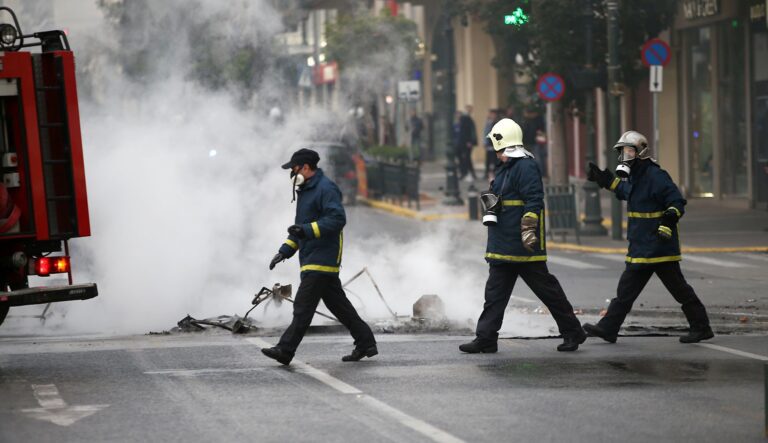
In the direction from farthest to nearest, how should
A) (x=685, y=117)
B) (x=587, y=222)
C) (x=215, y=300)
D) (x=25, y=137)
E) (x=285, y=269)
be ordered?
1. (x=685, y=117)
2. (x=587, y=222)
3. (x=285, y=269)
4. (x=215, y=300)
5. (x=25, y=137)

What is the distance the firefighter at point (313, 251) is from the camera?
1073cm

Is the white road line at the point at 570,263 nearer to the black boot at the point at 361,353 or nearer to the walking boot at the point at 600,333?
the walking boot at the point at 600,333

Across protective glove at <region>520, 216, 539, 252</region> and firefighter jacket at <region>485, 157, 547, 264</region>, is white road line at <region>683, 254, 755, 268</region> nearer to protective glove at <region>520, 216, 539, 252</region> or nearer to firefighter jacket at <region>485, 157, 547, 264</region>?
firefighter jacket at <region>485, 157, 547, 264</region>

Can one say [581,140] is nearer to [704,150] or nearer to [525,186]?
[704,150]

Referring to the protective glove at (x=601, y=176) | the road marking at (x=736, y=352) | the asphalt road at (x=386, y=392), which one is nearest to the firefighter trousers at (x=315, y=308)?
the asphalt road at (x=386, y=392)

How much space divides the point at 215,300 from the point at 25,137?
3965 mm

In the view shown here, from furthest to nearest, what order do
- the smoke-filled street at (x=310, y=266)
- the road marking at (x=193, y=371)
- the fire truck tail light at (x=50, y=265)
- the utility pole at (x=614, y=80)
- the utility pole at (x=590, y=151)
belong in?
the utility pole at (x=590, y=151), the utility pole at (x=614, y=80), the fire truck tail light at (x=50, y=265), the road marking at (x=193, y=371), the smoke-filled street at (x=310, y=266)

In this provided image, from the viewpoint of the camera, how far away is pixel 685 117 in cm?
3089

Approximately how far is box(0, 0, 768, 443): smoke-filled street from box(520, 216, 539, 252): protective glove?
0.02 m

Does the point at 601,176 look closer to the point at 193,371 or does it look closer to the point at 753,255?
the point at 193,371

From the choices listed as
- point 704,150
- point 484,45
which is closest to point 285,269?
point 704,150

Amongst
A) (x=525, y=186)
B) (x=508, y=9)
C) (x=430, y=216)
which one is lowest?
(x=430, y=216)

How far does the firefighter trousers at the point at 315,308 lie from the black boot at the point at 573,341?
1.53m

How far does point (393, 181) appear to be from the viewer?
3253 centimetres
